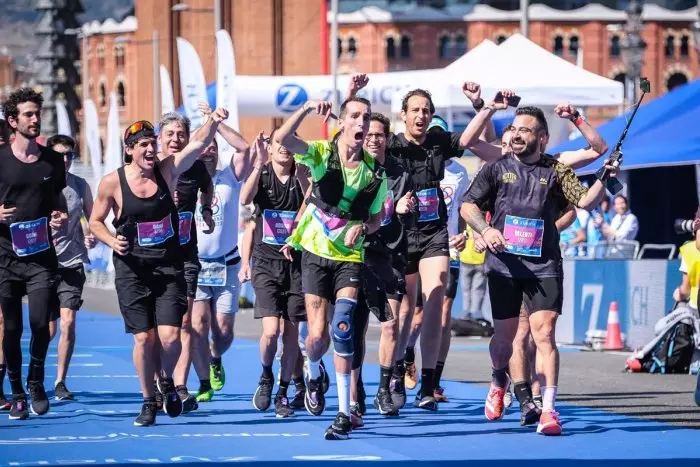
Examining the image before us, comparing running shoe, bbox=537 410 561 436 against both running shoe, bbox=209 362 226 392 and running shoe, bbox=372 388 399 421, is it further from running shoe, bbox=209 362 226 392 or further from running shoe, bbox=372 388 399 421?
running shoe, bbox=209 362 226 392

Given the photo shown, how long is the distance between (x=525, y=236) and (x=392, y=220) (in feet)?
3.96

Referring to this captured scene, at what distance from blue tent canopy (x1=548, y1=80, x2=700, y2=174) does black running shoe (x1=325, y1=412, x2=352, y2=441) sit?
1106 centimetres

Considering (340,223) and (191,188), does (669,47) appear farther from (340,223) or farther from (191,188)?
(340,223)

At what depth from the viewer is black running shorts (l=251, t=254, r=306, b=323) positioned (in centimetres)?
1195

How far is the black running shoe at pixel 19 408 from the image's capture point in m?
11.4

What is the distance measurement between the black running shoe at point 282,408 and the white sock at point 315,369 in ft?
2.02

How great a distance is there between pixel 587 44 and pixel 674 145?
96.6 metres

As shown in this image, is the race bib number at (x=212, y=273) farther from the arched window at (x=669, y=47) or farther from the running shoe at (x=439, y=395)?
the arched window at (x=669, y=47)

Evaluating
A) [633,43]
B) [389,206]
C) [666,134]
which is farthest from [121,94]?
[389,206]

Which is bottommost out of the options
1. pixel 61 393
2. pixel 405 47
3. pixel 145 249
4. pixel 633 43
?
pixel 61 393

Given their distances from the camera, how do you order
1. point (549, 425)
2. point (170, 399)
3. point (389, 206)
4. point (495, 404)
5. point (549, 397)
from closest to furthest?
1. point (549, 425)
2. point (549, 397)
3. point (170, 399)
4. point (495, 404)
5. point (389, 206)

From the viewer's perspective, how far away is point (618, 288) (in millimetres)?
18500

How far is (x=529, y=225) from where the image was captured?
10562 mm

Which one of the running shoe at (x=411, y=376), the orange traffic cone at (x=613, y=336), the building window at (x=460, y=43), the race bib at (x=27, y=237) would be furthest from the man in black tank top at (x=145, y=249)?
the building window at (x=460, y=43)
